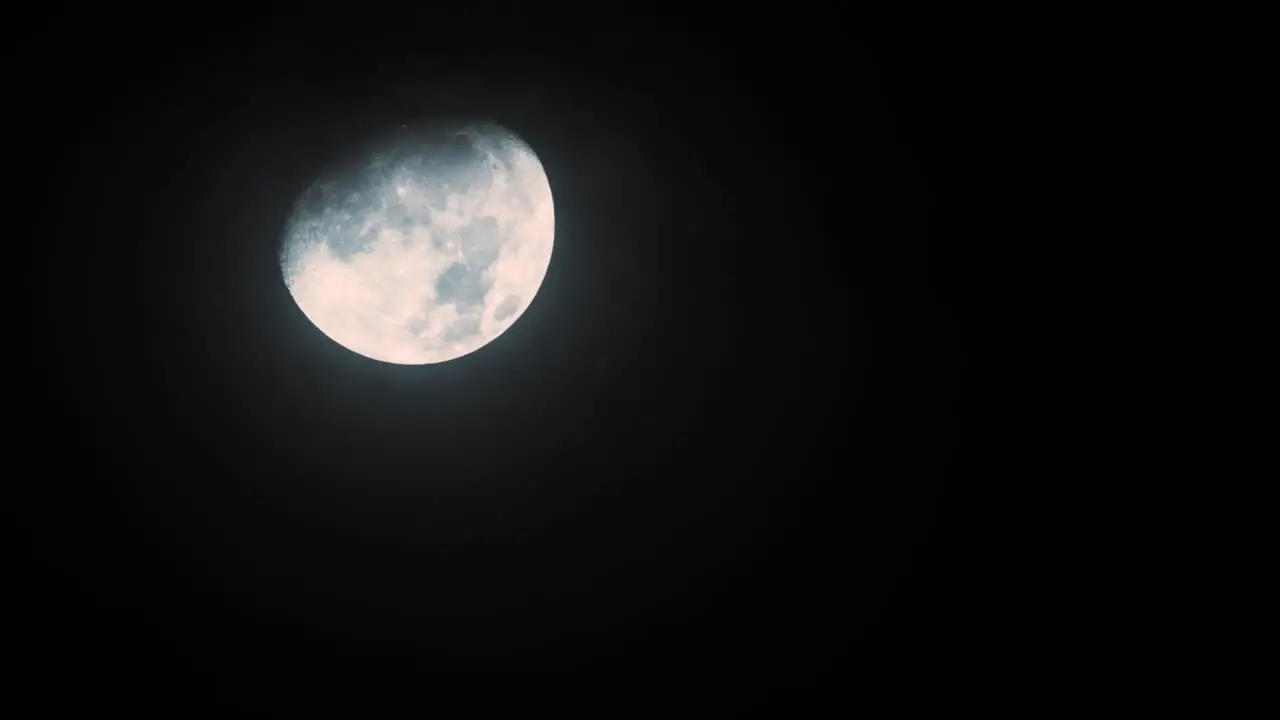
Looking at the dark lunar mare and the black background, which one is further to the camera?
the black background

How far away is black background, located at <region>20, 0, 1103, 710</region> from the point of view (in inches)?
99.8

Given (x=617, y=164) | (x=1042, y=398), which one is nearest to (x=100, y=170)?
(x=617, y=164)

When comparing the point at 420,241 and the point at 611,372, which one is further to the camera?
the point at 611,372

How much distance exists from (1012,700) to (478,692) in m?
2.70

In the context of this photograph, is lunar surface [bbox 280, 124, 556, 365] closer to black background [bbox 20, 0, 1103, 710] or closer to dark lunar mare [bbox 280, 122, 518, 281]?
dark lunar mare [bbox 280, 122, 518, 281]

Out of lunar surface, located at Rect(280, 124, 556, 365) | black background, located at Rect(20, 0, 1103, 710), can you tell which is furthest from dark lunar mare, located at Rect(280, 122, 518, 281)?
black background, located at Rect(20, 0, 1103, 710)

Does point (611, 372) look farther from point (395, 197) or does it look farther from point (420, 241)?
point (395, 197)

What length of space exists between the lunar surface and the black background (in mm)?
193

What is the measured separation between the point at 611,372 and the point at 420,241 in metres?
1.01

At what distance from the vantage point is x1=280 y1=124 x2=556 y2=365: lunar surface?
2402 millimetres

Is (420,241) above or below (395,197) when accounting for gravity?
below

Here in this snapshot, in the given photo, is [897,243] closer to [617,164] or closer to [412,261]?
[617,164]

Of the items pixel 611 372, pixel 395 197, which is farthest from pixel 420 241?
pixel 611 372

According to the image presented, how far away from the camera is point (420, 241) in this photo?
241cm
